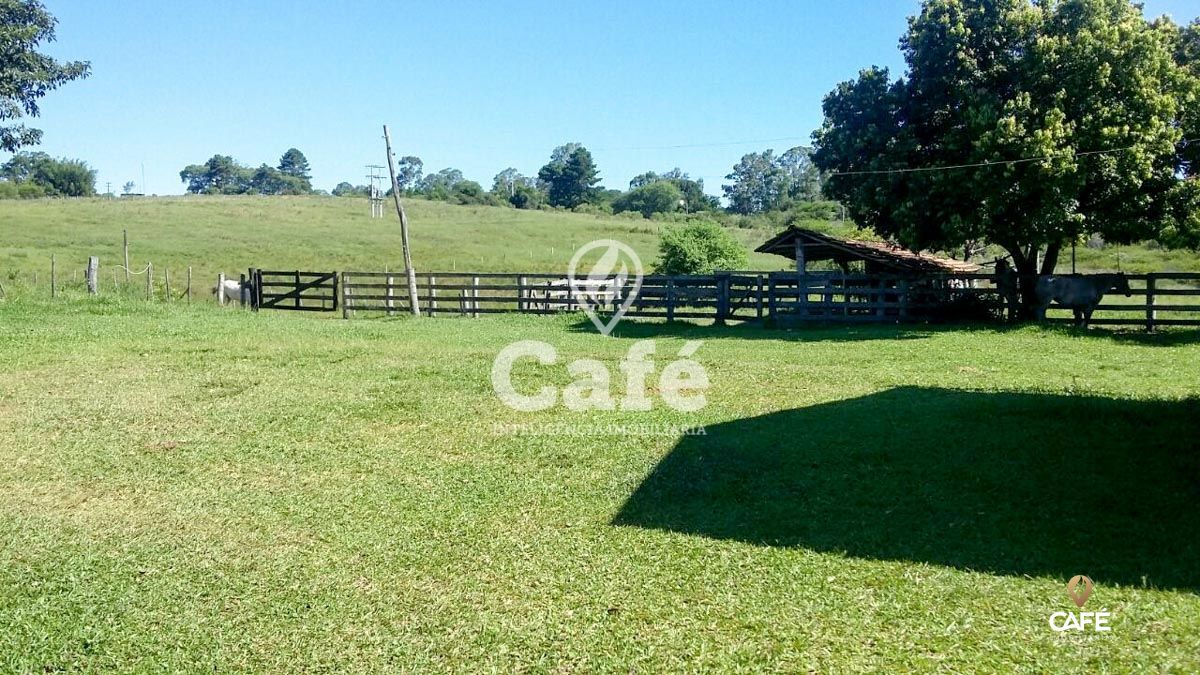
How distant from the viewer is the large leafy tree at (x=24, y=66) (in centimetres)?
2372

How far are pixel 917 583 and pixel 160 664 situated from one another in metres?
3.61

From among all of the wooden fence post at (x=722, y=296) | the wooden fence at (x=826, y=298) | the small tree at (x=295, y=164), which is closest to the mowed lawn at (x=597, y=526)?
the wooden fence at (x=826, y=298)

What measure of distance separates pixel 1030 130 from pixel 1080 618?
47.8 ft

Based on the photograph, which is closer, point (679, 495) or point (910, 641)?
point (910, 641)

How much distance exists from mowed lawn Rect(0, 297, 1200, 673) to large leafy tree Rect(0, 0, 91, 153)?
19.2 metres

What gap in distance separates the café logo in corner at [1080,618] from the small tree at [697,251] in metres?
26.9

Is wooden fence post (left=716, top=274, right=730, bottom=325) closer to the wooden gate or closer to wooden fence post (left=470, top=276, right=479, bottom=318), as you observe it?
wooden fence post (left=470, top=276, right=479, bottom=318)

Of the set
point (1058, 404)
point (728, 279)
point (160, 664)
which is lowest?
Result: point (160, 664)

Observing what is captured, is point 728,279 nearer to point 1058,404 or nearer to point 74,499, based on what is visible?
point 1058,404

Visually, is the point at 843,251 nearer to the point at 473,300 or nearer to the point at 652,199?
the point at 473,300

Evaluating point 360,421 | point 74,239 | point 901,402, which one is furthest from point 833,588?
point 74,239

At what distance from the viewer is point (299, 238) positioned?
4662 centimetres

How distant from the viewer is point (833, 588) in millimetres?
4156

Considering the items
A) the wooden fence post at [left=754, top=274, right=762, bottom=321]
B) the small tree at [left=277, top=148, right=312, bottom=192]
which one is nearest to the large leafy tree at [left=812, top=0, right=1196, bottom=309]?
the wooden fence post at [left=754, top=274, right=762, bottom=321]
